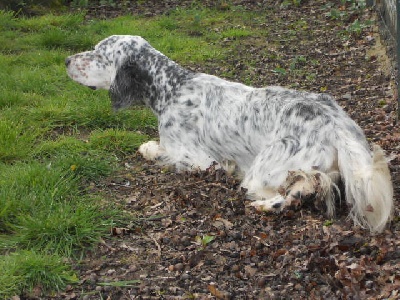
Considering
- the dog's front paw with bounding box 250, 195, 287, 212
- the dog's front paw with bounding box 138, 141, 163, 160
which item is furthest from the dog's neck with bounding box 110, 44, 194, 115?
the dog's front paw with bounding box 250, 195, 287, 212

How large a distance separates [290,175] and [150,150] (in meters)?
1.64

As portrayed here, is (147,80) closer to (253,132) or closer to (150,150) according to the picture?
(150,150)

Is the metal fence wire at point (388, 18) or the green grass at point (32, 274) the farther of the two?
the metal fence wire at point (388, 18)

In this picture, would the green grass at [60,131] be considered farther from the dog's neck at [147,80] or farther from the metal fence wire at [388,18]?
the metal fence wire at [388,18]

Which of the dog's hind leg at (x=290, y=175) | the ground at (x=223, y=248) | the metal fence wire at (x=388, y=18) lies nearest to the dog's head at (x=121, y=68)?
the ground at (x=223, y=248)

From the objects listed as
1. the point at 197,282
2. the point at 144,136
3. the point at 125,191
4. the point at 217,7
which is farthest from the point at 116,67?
the point at 217,7

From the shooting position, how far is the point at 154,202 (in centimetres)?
539

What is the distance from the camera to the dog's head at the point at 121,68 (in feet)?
21.0

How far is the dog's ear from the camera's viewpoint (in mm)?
6398

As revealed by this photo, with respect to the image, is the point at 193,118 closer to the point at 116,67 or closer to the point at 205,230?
the point at 116,67

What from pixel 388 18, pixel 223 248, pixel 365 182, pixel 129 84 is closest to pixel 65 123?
pixel 129 84

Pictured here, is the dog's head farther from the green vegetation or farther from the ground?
the ground

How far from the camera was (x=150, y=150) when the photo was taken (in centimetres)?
625

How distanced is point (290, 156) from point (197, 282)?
1296 mm
